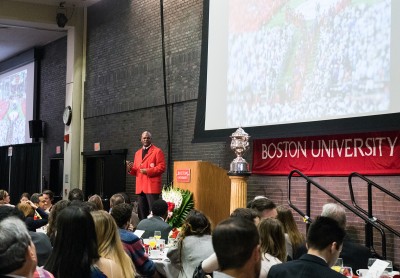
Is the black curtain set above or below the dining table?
above

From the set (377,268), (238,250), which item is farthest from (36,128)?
(238,250)

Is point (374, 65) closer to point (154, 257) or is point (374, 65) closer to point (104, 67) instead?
point (154, 257)

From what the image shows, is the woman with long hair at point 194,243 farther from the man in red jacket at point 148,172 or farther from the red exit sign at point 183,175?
the man in red jacket at point 148,172

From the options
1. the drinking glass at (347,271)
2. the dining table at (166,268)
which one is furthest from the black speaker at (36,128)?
the drinking glass at (347,271)

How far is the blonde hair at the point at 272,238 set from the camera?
14.8 feet

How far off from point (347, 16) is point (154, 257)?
14.0 feet

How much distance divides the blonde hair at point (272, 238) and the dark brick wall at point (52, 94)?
13.7m

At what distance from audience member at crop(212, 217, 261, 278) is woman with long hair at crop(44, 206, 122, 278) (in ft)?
3.09

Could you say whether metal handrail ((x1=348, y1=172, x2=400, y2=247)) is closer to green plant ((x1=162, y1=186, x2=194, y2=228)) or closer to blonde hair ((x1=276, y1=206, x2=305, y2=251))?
blonde hair ((x1=276, y1=206, x2=305, y2=251))

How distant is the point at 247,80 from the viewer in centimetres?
1016

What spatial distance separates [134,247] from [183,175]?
17.6 feet

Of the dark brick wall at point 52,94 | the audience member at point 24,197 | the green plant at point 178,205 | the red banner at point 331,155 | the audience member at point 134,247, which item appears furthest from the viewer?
the dark brick wall at point 52,94

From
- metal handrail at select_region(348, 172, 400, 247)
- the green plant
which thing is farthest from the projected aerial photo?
the green plant

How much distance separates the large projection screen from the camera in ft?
25.9
